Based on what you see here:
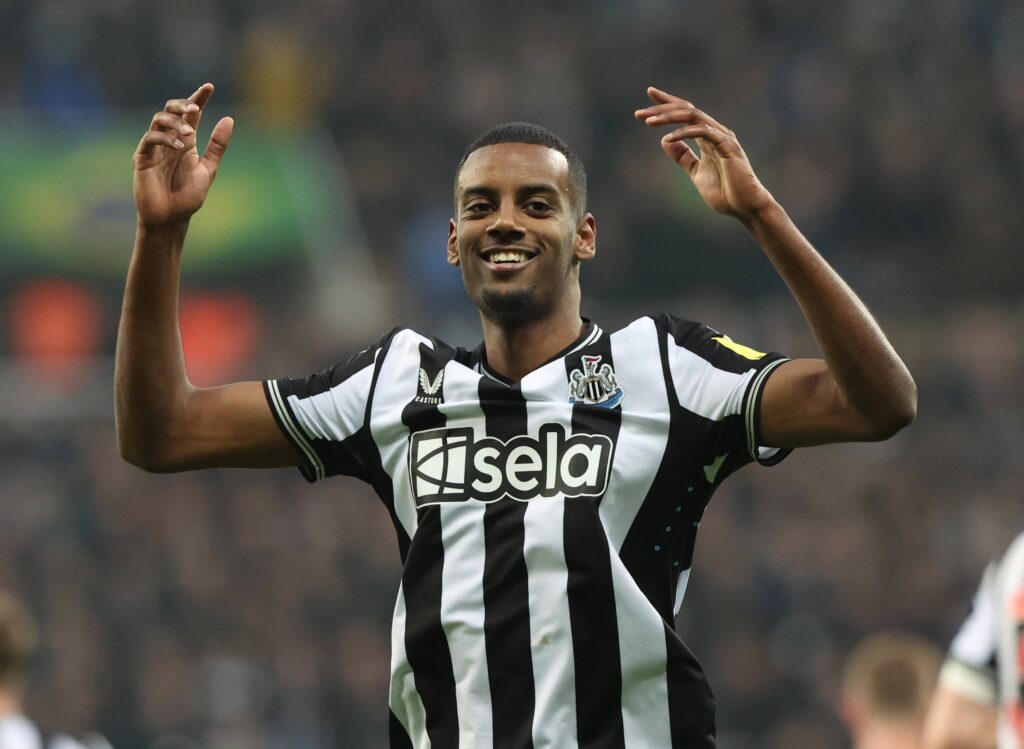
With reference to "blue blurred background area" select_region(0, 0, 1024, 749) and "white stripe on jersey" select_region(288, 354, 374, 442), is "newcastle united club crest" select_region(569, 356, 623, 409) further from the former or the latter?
"blue blurred background area" select_region(0, 0, 1024, 749)

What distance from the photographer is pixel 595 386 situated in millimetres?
3709

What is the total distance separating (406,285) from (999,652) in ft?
34.2

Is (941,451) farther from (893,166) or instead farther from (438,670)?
(438,670)

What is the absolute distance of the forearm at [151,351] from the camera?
12.2 ft

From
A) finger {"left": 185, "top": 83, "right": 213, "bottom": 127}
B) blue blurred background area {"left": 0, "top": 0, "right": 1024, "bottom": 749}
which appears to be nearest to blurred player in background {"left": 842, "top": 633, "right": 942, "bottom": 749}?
finger {"left": 185, "top": 83, "right": 213, "bottom": 127}

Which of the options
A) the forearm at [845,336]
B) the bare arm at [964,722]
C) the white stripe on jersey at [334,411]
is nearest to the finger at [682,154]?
the forearm at [845,336]

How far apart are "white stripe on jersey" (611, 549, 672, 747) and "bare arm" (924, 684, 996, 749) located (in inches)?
39.1

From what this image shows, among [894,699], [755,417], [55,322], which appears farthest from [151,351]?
[55,322]

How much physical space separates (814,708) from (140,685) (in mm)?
4153

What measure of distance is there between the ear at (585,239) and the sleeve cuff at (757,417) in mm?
479

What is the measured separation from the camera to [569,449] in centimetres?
362

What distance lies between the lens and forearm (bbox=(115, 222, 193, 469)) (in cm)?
371

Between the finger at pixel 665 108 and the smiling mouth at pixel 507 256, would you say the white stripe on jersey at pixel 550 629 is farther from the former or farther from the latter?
the finger at pixel 665 108

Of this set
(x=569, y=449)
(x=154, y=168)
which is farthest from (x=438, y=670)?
(x=154, y=168)
